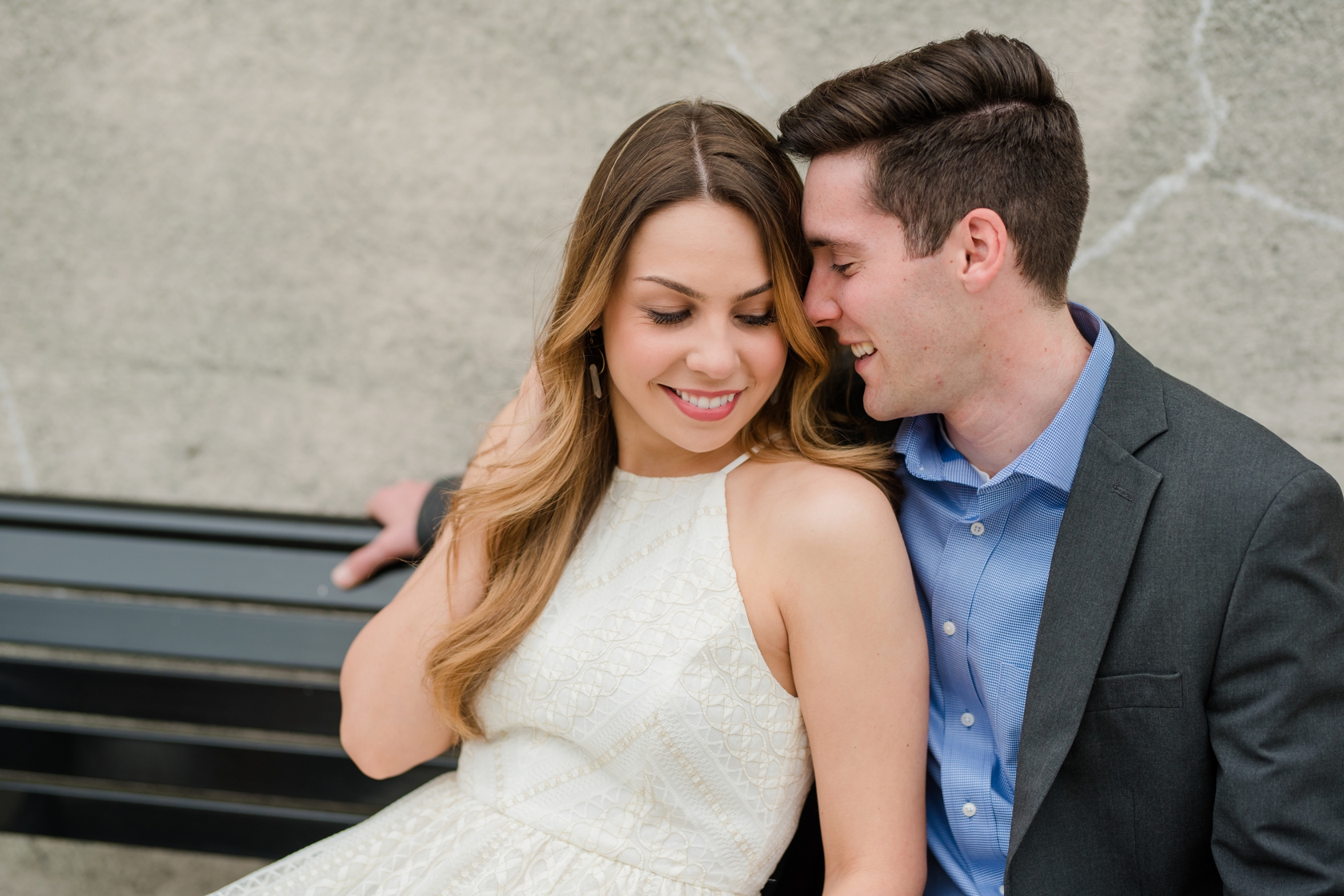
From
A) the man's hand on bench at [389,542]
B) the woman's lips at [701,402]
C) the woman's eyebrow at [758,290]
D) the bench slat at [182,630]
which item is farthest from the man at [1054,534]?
the bench slat at [182,630]

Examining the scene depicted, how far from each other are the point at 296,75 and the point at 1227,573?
7.87ft

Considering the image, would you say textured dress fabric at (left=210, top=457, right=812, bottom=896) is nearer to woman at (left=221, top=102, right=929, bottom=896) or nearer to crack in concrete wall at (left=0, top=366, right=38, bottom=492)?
woman at (left=221, top=102, right=929, bottom=896)

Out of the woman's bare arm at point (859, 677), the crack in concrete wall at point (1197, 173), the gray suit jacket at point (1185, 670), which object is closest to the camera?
the gray suit jacket at point (1185, 670)

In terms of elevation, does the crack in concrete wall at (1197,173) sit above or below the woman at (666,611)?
above

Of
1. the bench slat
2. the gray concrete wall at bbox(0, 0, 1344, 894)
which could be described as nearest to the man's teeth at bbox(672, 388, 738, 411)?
the gray concrete wall at bbox(0, 0, 1344, 894)

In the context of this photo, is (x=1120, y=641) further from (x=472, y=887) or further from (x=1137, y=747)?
(x=472, y=887)

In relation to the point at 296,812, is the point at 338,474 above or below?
above

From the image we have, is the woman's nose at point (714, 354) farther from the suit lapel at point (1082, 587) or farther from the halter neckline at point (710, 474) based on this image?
the suit lapel at point (1082, 587)

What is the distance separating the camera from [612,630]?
157 centimetres

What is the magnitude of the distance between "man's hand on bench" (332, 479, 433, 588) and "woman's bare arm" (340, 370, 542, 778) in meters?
0.39

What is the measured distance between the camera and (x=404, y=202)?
7.86ft

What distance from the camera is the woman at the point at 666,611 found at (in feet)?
4.75

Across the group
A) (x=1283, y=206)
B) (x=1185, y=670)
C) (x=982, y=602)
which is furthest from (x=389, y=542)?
(x=1283, y=206)

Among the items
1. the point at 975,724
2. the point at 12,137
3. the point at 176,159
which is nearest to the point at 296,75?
the point at 176,159
